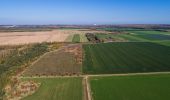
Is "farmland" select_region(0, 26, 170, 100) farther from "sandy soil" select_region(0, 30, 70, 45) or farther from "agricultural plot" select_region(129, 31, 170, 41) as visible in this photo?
"agricultural plot" select_region(129, 31, 170, 41)

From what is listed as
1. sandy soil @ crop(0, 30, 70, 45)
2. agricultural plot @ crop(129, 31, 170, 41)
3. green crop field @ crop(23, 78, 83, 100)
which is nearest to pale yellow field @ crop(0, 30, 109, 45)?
sandy soil @ crop(0, 30, 70, 45)

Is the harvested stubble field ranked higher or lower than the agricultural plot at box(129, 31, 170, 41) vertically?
higher

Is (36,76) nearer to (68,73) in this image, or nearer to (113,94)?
(68,73)

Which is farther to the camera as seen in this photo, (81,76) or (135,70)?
(135,70)

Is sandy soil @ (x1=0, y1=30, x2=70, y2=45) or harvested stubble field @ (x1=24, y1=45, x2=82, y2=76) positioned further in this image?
sandy soil @ (x1=0, y1=30, x2=70, y2=45)

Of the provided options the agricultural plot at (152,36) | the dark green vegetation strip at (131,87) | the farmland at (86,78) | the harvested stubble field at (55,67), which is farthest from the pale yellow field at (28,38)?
the dark green vegetation strip at (131,87)

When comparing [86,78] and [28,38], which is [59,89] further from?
[28,38]

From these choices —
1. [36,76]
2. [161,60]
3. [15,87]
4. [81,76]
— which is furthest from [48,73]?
[161,60]
